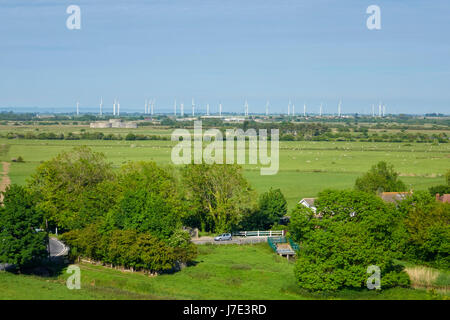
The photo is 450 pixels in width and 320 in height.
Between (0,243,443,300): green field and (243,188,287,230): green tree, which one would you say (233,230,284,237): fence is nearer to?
(243,188,287,230): green tree

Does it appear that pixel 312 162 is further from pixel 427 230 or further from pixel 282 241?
pixel 427 230

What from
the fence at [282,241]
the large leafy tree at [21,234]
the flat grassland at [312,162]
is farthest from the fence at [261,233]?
the large leafy tree at [21,234]

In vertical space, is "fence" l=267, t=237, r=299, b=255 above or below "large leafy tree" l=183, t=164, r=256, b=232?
below

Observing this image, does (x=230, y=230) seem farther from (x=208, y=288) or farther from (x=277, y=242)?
(x=208, y=288)

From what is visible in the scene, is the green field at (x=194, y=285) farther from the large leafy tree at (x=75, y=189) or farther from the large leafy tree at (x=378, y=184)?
the large leafy tree at (x=378, y=184)

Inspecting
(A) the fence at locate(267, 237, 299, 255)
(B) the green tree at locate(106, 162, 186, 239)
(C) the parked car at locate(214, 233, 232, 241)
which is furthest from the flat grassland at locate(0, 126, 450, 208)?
(B) the green tree at locate(106, 162, 186, 239)
